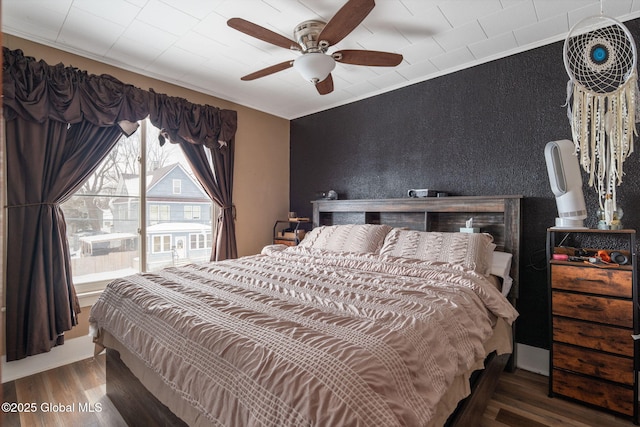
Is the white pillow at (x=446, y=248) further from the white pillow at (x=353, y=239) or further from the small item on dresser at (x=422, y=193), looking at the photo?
the small item on dresser at (x=422, y=193)

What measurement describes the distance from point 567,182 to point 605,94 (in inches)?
35.8

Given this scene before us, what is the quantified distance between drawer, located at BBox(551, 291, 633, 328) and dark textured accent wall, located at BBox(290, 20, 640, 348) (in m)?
0.41

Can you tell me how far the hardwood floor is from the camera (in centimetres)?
204

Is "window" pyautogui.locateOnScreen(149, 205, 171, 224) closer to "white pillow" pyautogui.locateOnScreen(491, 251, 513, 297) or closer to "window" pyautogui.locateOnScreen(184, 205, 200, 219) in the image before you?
"window" pyautogui.locateOnScreen(184, 205, 200, 219)

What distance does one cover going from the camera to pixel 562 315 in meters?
2.26

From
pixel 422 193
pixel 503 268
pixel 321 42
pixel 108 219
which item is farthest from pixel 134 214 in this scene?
pixel 503 268

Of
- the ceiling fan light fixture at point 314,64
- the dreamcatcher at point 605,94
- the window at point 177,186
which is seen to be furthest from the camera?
the window at point 177,186

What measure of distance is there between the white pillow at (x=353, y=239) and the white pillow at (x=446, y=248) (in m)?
0.12

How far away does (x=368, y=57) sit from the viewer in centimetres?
238

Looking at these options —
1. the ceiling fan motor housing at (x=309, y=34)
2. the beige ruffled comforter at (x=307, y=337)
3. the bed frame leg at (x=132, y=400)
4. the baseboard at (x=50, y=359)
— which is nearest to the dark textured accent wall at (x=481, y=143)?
the beige ruffled comforter at (x=307, y=337)

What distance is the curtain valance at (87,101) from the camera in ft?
8.07

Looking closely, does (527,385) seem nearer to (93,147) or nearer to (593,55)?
(593,55)

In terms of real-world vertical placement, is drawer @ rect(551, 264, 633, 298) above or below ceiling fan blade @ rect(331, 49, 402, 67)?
below

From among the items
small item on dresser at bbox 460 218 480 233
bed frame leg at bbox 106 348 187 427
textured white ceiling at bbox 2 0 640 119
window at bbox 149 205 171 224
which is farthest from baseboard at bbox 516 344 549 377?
window at bbox 149 205 171 224
